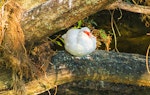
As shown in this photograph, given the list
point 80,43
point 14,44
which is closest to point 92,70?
point 80,43

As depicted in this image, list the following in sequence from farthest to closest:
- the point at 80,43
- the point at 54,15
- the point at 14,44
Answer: the point at 80,43 → the point at 14,44 → the point at 54,15

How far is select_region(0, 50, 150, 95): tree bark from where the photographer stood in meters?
2.17

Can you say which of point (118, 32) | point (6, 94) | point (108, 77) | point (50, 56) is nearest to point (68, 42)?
point (50, 56)

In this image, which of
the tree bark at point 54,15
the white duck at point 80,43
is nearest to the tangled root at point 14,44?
the tree bark at point 54,15

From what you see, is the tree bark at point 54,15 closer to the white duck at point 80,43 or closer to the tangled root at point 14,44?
the tangled root at point 14,44

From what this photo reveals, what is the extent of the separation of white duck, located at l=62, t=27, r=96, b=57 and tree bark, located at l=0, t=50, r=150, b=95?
0.05 m

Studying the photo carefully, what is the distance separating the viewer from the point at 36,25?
1865 mm

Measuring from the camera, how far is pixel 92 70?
7.34ft

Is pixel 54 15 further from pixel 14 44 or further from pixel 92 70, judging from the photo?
pixel 92 70

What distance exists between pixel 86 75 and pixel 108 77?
150 millimetres

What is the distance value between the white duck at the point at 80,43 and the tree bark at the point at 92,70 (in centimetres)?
5

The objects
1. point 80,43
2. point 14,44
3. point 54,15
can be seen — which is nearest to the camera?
point 54,15

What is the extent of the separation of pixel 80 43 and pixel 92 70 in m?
0.19

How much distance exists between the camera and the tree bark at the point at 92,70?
2.17 metres
